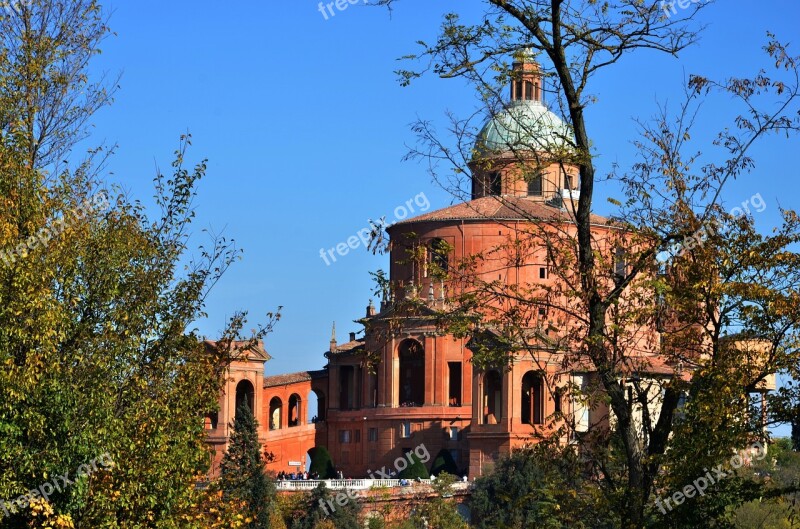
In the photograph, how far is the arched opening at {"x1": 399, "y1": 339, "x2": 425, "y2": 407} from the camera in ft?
271

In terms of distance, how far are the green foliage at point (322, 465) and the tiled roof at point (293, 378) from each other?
23.8 feet

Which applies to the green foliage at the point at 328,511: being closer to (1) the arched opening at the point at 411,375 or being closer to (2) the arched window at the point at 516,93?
(1) the arched opening at the point at 411,375

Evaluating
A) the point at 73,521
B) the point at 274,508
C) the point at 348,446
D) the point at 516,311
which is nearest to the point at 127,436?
the point at 73,521

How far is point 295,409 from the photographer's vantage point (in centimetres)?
9162

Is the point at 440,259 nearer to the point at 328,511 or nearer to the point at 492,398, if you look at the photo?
the point at 328,511

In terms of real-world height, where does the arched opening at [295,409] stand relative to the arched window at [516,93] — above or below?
below

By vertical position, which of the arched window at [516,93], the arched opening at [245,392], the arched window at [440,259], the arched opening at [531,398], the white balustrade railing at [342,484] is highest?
→ the arched window at [516,93]

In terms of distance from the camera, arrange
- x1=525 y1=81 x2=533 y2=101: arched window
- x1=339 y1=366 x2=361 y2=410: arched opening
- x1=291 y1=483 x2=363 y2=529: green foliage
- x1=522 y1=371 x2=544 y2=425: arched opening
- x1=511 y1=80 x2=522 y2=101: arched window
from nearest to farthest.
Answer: x1=291 y1=483 x2=363 y2=529: green foliage → x1=522 y1=371 x2=544 y2=425: arched opening → x1=339 y1=366 x2=361 y2=410: arched opening → x1=511 y1=80 x2=522 y2=101: arched window → x1=525 y1=81 x2=533 y2=101: arched window

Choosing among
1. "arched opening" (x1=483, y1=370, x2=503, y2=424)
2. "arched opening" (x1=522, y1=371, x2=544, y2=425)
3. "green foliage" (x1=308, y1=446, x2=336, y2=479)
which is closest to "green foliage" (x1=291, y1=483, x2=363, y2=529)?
"arched opening" (x1=483, y1=370, x2=503, y2=424)

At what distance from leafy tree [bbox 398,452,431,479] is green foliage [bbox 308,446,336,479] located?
16.2 ft

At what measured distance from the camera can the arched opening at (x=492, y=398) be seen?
75.7 m

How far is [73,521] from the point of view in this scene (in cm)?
1923

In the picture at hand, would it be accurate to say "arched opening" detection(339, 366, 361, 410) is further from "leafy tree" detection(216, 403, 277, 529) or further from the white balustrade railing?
"leafy tree" detection(216, 403, 277, 529)

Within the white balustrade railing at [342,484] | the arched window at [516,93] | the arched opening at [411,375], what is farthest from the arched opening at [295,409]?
the arched window at [516,93]
